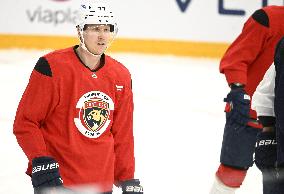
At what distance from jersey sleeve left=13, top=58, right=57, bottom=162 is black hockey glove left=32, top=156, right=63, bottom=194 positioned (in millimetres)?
38

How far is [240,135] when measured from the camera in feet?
10.1

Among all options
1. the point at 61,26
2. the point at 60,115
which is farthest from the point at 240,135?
the point at 61,26

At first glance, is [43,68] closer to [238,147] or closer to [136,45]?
[238,147]

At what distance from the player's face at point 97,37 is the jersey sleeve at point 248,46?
998 millimetres

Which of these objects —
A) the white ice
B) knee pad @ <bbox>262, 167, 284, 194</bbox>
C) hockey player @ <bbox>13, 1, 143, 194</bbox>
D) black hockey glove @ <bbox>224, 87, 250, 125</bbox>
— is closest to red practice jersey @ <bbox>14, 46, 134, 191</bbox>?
hockey player @ <bbox>13, 1, 143, 194</bbox>

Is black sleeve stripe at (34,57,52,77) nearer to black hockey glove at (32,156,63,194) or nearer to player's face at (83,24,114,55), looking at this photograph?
player's face at (83,24,114,55)

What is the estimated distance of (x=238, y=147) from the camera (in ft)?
10.1

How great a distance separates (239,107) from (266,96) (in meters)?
0.48

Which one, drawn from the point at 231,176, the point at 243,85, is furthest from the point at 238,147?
the point at 243,85

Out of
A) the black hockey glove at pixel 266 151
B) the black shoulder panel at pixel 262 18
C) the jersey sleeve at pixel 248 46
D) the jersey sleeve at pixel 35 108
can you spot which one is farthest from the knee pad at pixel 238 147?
the jersey sleeve at pixel 35 108

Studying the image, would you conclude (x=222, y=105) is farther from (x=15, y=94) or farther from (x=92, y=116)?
(x=92, y=116)

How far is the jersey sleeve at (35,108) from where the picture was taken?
84.3 inches

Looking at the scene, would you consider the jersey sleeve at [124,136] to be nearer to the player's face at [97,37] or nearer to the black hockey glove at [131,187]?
the black hockey glove at [131,187]

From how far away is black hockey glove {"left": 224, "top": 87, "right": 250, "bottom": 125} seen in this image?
3.05 m
